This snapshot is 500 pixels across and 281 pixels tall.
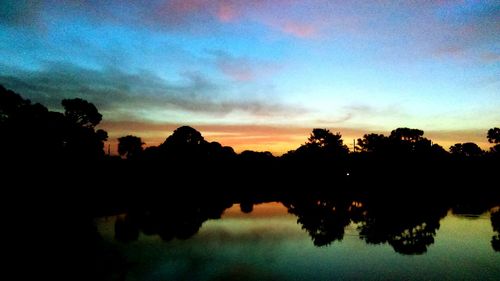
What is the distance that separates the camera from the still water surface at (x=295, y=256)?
Result: 12.6 m

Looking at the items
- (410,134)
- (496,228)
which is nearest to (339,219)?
(496,228)

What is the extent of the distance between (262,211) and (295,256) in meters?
15.4

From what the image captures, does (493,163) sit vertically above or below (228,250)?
above

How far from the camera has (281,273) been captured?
508 inches

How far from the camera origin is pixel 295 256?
15344 mm

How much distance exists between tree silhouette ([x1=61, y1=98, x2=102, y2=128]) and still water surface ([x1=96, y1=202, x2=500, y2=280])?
38.0 m

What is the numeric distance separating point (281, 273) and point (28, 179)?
31140mm

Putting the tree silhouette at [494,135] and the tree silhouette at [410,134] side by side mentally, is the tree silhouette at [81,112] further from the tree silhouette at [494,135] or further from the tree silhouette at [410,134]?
the tree silhouette at [494,135]

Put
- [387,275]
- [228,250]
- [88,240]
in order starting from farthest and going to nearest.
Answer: [88,240] < [228,250] < [387,275]

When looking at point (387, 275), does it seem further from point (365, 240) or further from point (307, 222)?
point (307, 222)

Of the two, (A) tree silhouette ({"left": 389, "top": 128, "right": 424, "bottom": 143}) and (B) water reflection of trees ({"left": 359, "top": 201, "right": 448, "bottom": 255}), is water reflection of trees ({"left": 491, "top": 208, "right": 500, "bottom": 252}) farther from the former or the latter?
(A) tree silhouette ({"left": 389, "top": 128, "right": 424, "bottom": 143})

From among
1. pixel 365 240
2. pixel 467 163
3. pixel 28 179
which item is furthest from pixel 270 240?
pixel 467 163

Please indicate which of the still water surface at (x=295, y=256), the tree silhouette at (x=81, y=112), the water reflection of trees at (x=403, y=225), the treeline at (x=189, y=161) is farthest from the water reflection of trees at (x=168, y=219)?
the tree silhouette at (x=81, y=112)

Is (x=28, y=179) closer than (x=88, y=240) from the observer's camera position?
No
